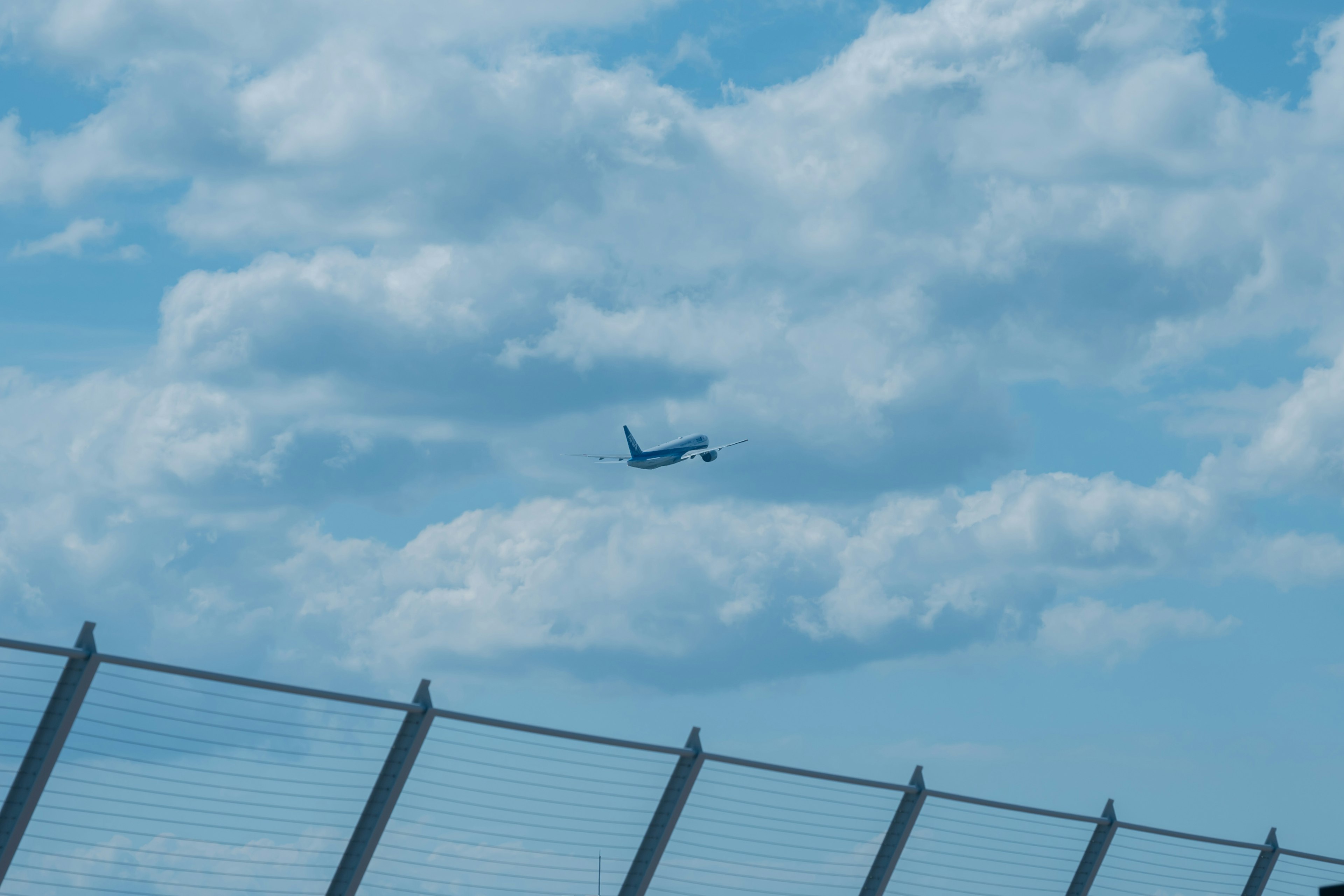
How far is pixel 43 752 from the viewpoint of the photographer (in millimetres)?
5406

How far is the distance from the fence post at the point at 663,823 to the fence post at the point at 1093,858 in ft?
10.6

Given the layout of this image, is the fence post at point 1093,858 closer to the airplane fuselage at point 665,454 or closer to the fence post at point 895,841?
the fence post at point 895,841

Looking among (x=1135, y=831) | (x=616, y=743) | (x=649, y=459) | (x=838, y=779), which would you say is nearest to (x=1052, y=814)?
(x=1135, y=831)

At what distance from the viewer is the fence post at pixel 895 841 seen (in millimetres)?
8117

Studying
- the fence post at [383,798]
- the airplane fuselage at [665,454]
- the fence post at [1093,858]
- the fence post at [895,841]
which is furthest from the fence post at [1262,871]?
the airplane fuselage at [665,454]

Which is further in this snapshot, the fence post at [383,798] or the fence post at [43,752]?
the fence post at [383,798]

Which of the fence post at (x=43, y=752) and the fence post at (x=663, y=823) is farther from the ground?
the fence post at (x=663, y=823)

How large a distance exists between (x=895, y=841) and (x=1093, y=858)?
5.69ft

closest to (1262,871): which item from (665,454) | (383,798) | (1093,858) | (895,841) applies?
(1093,858)

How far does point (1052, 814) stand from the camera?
894 cm

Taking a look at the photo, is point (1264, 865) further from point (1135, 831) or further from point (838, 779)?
point (838, 779)

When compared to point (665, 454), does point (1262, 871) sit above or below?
below

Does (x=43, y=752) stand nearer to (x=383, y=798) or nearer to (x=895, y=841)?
(x=383, y=798)

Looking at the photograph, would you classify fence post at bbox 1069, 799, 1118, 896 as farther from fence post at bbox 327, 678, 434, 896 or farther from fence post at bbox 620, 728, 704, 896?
fence post at bbox 327, 678, 434, 896
